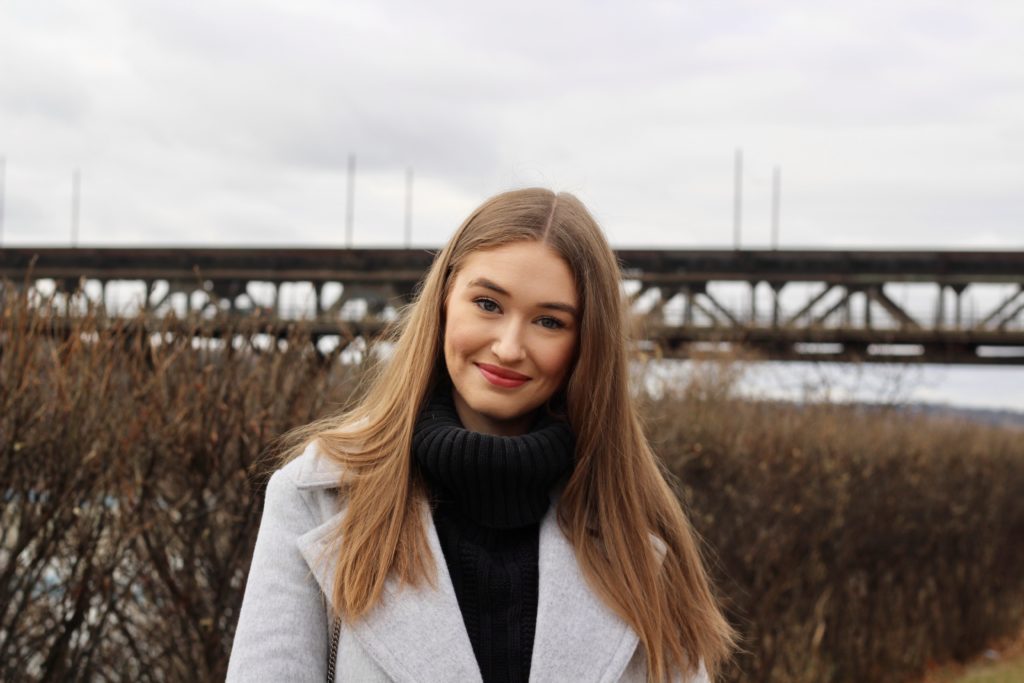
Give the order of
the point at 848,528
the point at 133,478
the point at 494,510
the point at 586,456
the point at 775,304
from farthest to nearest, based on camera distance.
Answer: the point at 775,304
the point at 848,528
the point at 133,478
the point at 586,456
the point at 494,510

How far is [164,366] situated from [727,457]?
4.24 m

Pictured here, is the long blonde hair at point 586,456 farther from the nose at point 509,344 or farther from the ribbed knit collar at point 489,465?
the nose at point 509,344

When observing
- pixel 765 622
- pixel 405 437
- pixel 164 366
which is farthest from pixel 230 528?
pixel 765 622

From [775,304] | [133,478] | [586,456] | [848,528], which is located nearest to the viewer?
[586,456]

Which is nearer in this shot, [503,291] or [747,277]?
[503,291]

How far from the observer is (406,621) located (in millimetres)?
2119

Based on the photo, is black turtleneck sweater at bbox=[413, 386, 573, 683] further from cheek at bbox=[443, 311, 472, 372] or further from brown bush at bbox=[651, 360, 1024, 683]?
brown bush at bbox=[651, 360, 1024, 683]

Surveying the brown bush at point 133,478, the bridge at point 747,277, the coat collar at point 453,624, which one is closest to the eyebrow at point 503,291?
the coat collar at point 453,624

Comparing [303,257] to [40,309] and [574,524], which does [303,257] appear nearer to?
[40,309]

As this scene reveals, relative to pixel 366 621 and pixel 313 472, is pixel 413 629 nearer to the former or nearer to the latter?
pixel 366 621

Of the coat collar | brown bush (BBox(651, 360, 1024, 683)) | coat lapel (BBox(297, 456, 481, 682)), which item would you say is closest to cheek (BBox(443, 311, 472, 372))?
the coat collar

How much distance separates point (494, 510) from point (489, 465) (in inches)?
4.7

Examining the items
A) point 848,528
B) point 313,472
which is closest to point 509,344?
point 313,472

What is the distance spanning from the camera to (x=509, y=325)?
2275mm
